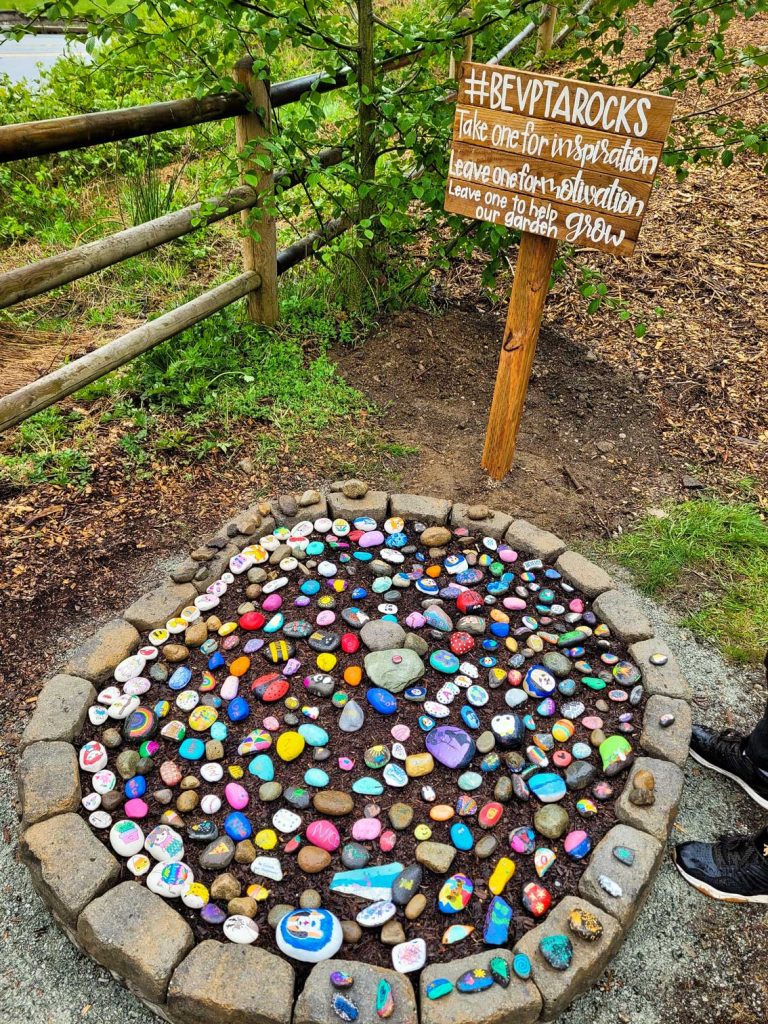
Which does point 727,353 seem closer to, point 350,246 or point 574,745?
point 350,246

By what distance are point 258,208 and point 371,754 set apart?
2.44 metres

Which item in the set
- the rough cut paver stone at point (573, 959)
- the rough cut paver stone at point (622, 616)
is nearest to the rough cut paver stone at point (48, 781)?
the rough cut paver stone at point (573, 959)

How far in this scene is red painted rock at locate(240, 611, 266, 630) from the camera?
7.58 ft

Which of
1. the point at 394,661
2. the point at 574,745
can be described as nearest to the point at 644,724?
the point at 574,745

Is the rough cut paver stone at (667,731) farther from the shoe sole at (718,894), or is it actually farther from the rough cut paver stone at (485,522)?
the rough cut paver stone at (485,522)

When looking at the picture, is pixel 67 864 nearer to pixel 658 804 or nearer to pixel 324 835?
pixel 324 835

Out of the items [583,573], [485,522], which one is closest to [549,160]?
[485,522]

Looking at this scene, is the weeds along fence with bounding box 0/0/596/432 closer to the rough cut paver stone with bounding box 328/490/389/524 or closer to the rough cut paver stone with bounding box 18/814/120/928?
the rough cut paver stone with bounding box 328/490/389/524

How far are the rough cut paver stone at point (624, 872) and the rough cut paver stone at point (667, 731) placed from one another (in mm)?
261

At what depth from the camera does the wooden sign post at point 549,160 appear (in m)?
2.07

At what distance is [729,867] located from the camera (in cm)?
187

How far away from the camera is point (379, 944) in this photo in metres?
1.64

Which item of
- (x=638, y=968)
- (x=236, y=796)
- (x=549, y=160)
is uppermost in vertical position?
(x=549, y=160)

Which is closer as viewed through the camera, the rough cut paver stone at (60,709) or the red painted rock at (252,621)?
the rough cut paver stone at (60,709)
